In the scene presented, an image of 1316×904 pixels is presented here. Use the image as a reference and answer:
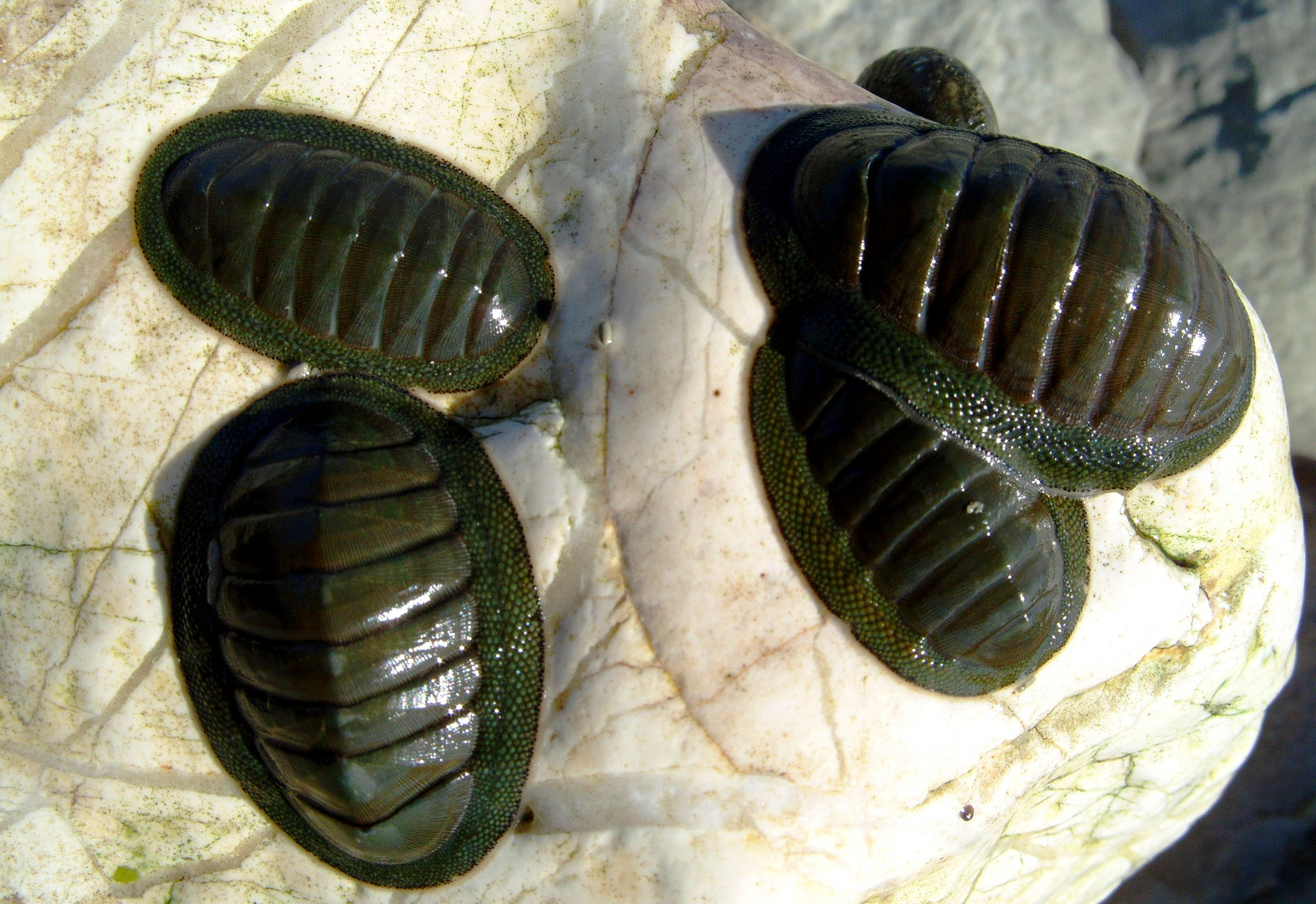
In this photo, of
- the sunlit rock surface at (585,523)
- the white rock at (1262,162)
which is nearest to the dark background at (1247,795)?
the white rock at (1262,162)

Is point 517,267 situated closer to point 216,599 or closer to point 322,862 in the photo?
point 216,599

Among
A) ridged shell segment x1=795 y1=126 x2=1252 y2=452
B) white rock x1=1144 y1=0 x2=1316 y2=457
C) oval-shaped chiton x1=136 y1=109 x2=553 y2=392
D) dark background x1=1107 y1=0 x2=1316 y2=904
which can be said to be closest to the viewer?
ridged shell segment x1=795 y1=126 x2=1252 y2=452

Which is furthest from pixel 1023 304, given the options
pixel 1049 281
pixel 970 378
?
pixel 970 378

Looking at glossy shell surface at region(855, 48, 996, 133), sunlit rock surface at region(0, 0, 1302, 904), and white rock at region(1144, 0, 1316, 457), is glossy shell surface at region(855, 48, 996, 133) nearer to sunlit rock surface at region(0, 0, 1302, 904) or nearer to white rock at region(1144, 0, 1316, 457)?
sunlit rock surface at region(0, 0, 1302, 904)

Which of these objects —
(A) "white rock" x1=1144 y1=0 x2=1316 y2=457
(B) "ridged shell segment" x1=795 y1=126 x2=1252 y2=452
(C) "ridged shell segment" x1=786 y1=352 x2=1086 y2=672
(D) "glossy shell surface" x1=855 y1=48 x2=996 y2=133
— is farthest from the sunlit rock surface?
(A) "white rock" x1=1144 y1=0 x2=1316 y2=457

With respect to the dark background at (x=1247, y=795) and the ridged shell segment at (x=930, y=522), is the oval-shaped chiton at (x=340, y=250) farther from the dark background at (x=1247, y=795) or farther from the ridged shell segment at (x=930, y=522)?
the dark background at (x=1247, y=795)
